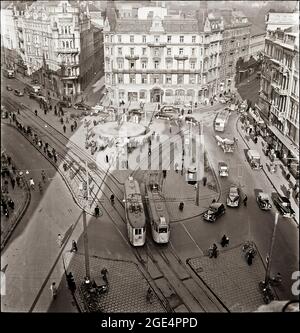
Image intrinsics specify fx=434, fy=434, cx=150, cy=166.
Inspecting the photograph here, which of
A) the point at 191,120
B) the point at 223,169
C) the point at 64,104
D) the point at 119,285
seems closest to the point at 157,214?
the point at 119,285

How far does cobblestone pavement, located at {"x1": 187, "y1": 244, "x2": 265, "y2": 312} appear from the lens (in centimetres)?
1083

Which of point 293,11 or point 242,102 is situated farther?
point 242,102

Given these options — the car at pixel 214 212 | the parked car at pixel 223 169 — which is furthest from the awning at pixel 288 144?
the car at pixel 214 212

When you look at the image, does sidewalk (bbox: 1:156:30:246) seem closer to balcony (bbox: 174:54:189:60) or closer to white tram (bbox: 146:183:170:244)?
white tram (bbox: 146:183:170:244)

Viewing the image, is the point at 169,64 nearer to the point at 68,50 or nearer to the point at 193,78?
the point at 193,78

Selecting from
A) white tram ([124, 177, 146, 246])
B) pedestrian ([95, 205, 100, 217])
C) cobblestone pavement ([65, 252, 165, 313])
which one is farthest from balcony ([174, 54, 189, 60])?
cobblestone pavement ([65, 252, 165, 313])

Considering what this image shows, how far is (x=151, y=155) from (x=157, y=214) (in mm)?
2266

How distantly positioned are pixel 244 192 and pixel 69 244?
5.57 meters

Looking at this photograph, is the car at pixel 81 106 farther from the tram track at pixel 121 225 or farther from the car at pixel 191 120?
the car at pixel 191 120

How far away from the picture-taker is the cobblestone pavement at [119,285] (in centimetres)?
1080
